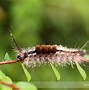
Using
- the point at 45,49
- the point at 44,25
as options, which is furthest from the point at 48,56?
the point at 44,25

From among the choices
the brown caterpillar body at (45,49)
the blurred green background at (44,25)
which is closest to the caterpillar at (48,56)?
the brown caterpillar body at (45,49)

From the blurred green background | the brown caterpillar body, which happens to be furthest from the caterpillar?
the blurred green background

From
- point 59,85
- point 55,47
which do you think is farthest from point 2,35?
point 55,47

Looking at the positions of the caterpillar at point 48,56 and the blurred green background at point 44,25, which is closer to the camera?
the caterpillar at point 48,56

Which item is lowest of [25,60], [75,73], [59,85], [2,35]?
[75,73]

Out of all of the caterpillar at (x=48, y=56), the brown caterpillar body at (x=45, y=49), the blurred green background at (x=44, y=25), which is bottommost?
the blurred green background at (x=44, y=25)

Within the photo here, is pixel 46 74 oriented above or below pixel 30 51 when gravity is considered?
below

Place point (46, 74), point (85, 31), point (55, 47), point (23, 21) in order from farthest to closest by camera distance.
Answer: point (85, 31)
point (23, 21)
point (46, 74)
point (55, 47)

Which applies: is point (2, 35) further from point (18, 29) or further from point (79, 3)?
point (79, 3)

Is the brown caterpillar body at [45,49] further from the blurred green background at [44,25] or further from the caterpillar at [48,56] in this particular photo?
the blurred green background at [44,25]
